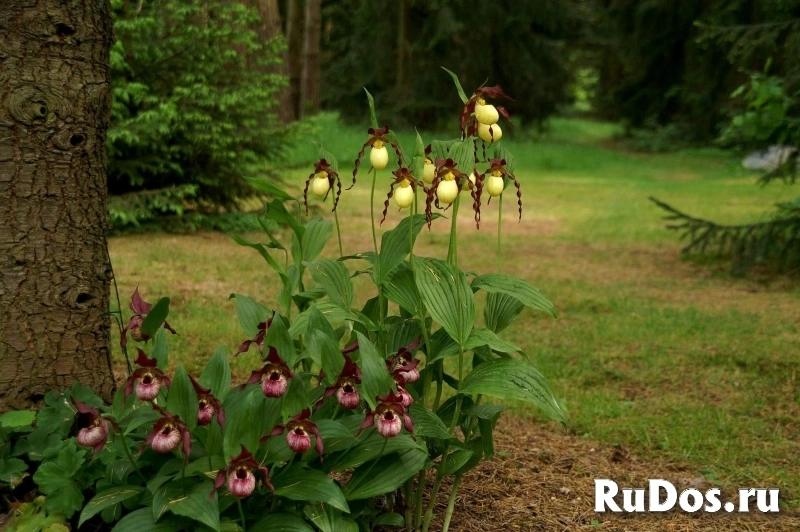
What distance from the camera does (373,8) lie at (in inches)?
711

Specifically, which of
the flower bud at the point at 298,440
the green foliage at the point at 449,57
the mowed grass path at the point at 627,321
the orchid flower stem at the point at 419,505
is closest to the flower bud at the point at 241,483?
the flower bud at the point at 298,440

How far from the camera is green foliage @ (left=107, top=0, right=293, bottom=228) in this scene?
22.7 feet

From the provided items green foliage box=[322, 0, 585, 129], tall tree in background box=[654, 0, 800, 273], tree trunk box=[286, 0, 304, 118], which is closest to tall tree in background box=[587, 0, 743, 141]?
green foliage box=[322, 0, 585, 129]

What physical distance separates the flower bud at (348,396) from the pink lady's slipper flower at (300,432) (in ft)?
0.36

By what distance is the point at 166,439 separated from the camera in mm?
1907

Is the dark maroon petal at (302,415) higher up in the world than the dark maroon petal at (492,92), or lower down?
lower down

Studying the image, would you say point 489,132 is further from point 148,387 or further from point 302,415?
point 148,387

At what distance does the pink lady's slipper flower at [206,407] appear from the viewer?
2.01 m

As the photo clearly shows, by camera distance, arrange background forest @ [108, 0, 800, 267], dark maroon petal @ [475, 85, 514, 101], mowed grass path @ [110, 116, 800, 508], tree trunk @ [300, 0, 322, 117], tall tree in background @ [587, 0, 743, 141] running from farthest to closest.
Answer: tall tree in background @ [587, 0, 743, 141] → tree trunk @ [300, 0, 322, 117] → background forest @ [108, 0, 800, 267] → mowed grass path @ [110, 116, 800, 508] → dark maroon petal @ [475, 85, 514, 101]

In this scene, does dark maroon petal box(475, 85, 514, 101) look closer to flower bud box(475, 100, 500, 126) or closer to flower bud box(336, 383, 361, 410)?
flower bud box(475, 100, 500, 126)

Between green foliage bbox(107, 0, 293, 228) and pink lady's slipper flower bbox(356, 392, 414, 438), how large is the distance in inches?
205

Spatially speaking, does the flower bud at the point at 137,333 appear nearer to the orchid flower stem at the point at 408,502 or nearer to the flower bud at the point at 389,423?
the flower bud at the point at 389,423

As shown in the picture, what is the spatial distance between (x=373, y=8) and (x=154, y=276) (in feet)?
43.4

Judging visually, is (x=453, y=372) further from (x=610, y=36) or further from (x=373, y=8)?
(x=610, y=36)
